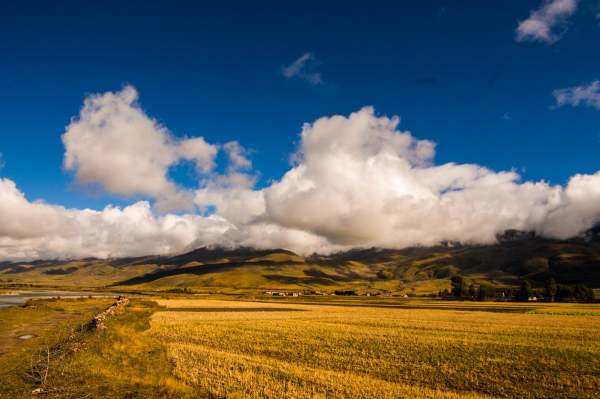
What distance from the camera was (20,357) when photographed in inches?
1358

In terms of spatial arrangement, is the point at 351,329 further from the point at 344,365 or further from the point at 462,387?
the point at 462,387

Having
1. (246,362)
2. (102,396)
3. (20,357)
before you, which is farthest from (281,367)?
(20,357)

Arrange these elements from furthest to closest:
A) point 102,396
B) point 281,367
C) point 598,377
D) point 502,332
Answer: point 502,332
point 281,367
point 598,377
point 102,396

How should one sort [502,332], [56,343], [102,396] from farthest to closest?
1. [502,332]
2. [56,343]
3. [102,396]

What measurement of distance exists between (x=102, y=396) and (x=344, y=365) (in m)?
17.3

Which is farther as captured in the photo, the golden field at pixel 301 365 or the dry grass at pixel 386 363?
the dry grass at pixel 386 363

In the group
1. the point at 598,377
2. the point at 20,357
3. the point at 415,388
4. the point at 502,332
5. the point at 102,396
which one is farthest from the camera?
the point at 502,332

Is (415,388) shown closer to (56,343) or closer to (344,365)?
(344,365)

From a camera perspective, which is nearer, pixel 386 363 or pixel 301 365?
pixel 301 365

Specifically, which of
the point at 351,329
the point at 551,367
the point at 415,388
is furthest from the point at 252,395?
the point at 351,329

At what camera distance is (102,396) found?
23.0 meters

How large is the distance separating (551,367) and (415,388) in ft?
43.3

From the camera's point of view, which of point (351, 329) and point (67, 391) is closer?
point (67, 391)

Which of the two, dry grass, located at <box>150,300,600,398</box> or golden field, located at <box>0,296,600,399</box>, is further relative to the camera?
dry grass, located at <box>150,300,600,398</box>
